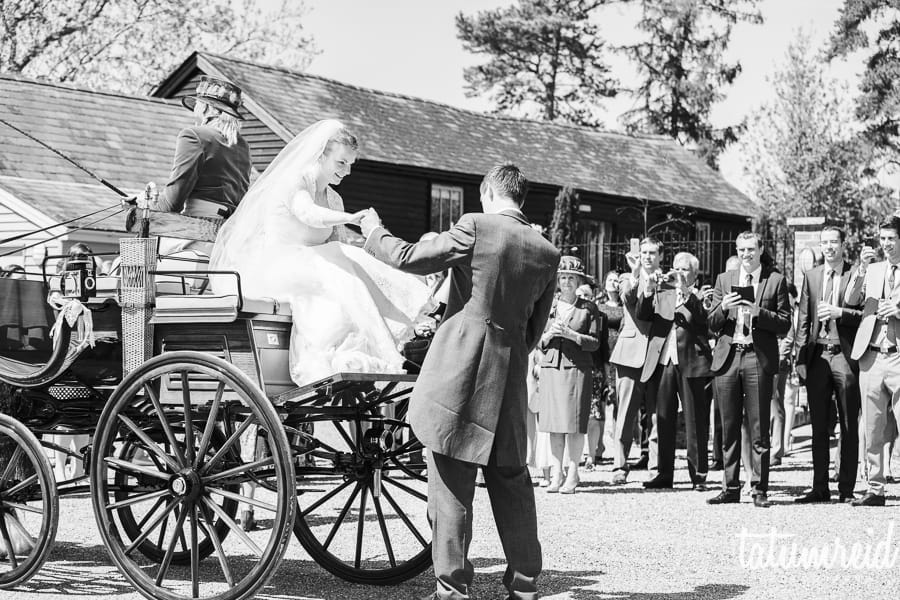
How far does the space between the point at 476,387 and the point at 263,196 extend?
1676mm

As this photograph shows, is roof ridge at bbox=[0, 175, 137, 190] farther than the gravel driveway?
Yes

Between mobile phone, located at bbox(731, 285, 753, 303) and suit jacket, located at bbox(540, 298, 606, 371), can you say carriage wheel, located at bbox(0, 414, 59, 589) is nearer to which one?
suit jacket, located at bbox(540, 298, 606, 371)

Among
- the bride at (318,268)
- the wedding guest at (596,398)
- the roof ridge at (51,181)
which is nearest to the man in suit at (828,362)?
the wedding guest at (596,398)

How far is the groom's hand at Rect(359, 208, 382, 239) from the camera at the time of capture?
18.3 feet

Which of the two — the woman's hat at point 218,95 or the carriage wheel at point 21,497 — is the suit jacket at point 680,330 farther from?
the carriage wheel at point 21,497

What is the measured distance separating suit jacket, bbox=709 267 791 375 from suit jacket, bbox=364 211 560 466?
14.2ft

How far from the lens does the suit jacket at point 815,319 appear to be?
956cm

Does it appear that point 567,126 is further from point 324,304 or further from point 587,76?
point 324,304

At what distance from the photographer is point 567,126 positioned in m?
33.0

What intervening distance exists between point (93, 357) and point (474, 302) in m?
2.39

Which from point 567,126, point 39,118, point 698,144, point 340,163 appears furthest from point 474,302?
point 698,144

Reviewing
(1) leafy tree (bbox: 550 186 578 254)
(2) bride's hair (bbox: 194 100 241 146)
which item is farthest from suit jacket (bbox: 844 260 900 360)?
(1) leafy tree (bbox: 550 186 578 254)

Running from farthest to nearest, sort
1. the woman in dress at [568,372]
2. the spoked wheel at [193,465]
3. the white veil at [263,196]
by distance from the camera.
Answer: the woman in dress at [568,372], the white veil at [263,196], the spoked wheel at [193,465]

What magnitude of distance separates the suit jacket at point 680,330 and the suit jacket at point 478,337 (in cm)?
535
